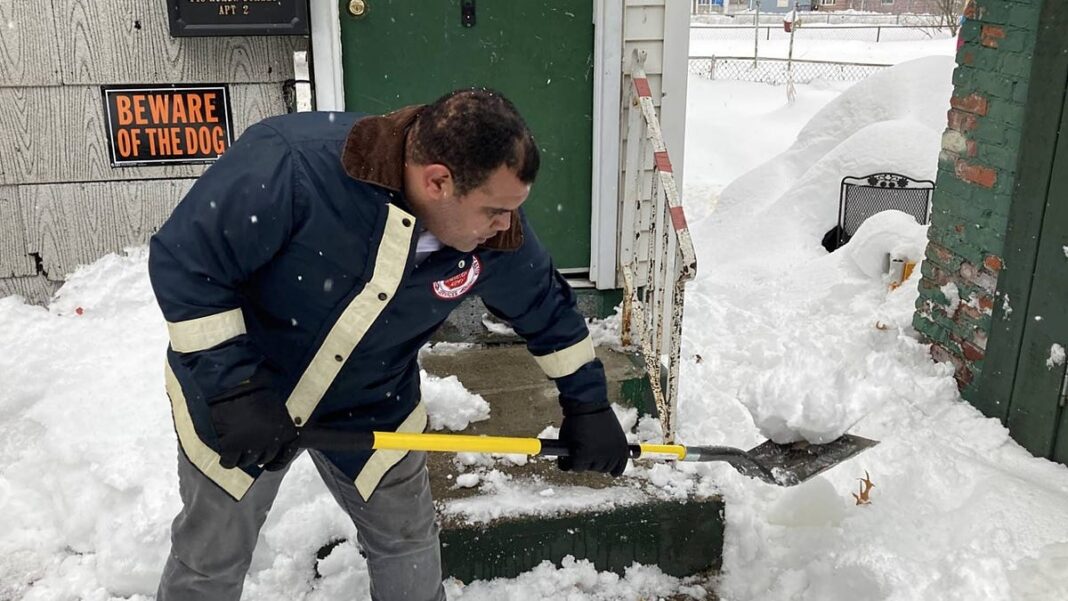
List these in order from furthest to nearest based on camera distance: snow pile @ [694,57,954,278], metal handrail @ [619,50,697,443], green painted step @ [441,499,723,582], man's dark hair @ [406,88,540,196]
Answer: snow pile @ [694,57,954,278] < metal handrail @ [619,50,697,443] < green painted step @ [441,499,723,582] < man's dark hair @ [406,88,540,196]

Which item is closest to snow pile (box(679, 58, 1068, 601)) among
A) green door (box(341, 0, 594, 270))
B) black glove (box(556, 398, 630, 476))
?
black glove (box(556, 398, 630, 476))

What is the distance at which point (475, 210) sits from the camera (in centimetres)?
215

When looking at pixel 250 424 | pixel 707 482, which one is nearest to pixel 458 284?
pixel 250 424

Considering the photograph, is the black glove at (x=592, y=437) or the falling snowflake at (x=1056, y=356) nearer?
the black glove at (x=592, y=437)

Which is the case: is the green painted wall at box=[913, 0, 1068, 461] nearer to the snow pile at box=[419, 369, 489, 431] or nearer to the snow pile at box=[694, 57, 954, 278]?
the snow pile at box=[419, 369, 489, 431]

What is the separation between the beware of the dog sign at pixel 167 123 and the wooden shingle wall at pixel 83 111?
0.13 ft

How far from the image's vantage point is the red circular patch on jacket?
243cm

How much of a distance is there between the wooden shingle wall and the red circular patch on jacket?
247cm

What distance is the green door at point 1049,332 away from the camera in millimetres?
3631

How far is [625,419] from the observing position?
4.14 m

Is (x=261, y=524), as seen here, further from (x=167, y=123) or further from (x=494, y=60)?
(x=494, y=60)

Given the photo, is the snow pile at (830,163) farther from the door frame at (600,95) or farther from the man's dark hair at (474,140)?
the man's dark hair at (474,140)

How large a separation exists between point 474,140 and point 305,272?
0.55 meters

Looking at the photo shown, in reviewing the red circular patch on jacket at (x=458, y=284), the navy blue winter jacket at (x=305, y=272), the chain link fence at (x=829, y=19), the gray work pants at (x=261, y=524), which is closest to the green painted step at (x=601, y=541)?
the gray work pants at (x=261, y=524)
